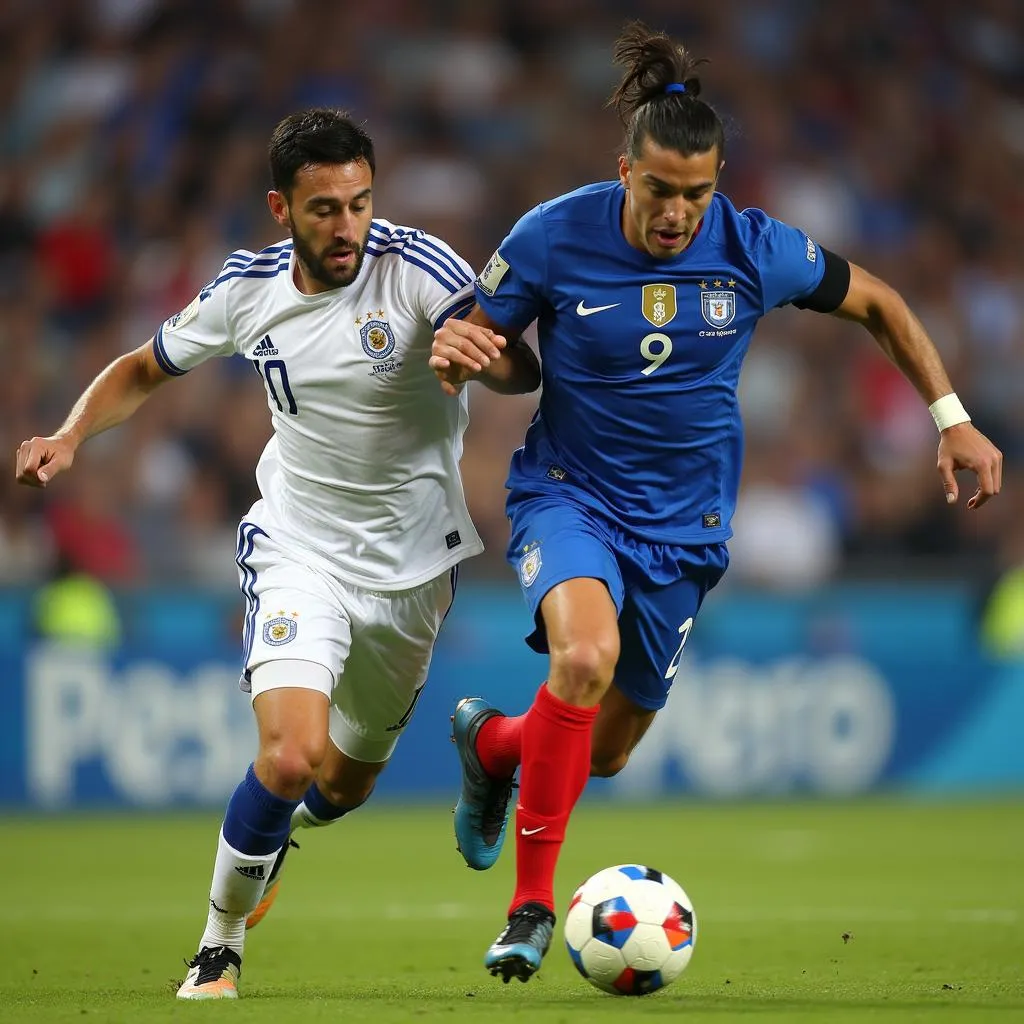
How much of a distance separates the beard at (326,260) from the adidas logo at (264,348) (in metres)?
0.26

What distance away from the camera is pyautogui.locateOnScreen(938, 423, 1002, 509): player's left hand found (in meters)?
5.51

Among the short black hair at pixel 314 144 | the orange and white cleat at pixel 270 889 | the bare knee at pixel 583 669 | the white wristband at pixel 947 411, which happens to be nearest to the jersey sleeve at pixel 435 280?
the short black hair at pixel 314 144

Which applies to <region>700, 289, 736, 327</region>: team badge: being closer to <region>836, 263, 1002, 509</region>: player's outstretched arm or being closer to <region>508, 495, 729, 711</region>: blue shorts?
<region>836, 263, 1002, 509</region>: player's outstretched arm

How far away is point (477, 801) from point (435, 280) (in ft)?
5.74

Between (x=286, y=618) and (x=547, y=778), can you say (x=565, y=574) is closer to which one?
(x=547, y=778)

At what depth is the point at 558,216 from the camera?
562cm

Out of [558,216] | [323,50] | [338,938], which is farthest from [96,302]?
[558,216]

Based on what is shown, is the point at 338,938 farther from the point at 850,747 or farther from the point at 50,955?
the point at 850,747

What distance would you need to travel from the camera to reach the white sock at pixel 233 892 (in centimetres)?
552

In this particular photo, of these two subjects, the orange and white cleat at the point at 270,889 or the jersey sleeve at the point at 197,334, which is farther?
the orange and white cleat at the point at 270,889

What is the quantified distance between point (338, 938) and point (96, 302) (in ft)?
27.8

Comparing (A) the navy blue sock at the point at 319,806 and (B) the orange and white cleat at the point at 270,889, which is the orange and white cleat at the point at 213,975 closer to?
(B) the orange and white cleat at the point at 270,889

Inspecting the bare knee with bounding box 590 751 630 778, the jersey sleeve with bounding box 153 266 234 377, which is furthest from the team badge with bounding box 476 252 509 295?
the bare knee with bounding box 590 751 630 778

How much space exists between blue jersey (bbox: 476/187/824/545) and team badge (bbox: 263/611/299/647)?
0.84 meters
